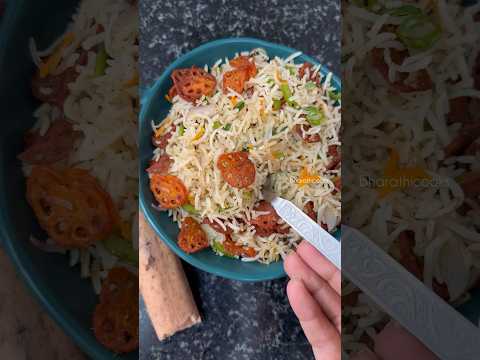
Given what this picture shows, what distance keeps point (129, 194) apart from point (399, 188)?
175 millimetres

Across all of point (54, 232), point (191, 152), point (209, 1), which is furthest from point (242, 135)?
point (54, 232)

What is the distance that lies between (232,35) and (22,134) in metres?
0.47

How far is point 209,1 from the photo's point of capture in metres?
0.67

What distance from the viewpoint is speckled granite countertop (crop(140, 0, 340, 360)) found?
0.64 meters

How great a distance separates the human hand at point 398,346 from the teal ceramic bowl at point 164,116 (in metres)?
0.27

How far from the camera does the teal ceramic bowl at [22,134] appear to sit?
232mm

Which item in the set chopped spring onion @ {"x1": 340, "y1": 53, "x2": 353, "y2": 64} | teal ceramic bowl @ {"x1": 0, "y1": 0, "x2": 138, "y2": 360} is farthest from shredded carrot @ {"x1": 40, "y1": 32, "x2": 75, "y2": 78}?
chopped spring onion @ {"x1": 340, "y1": 53, "x2": 353, "y2": 64}

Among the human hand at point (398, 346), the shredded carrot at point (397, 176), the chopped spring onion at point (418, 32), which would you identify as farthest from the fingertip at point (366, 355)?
the chopped spring onion at point (418, 32)

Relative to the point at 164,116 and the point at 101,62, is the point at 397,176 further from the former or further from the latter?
the point at 164,116

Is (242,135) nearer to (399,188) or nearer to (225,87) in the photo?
(225,87)

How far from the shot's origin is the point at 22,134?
24 centimetres

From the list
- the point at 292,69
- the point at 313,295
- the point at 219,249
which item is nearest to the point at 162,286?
the point at 219,249

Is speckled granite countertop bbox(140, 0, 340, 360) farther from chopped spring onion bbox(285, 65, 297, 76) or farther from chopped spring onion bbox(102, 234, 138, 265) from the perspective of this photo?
chopped spring onion bbox(102, 234, 138, 265)

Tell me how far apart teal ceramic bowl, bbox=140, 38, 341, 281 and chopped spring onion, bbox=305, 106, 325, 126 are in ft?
0.14
